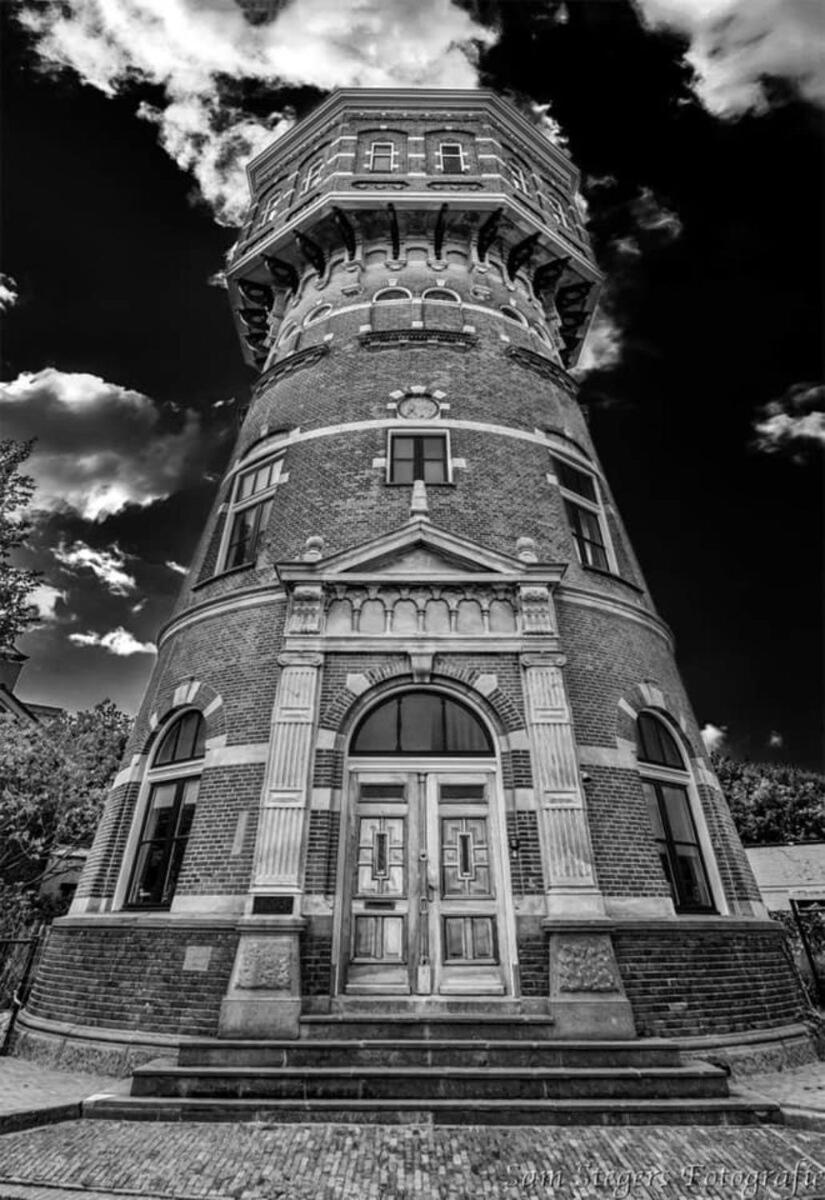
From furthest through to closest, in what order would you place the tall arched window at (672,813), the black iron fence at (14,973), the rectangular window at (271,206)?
the rectangular window at (271,206), the tall arched window at (672,813), the black iron fence at (14,973)

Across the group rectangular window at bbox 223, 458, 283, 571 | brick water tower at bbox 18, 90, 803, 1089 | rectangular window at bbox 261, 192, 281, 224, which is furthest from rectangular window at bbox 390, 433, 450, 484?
rectangular window at bbox 261, 192, 281, 224

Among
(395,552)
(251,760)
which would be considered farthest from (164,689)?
(395,552)

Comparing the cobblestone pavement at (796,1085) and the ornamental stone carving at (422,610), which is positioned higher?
the ornamental stone carving at (422,610)

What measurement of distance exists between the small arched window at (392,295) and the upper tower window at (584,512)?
6.27 m

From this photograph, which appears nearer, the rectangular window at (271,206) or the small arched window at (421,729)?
the small arched window at (421,729)

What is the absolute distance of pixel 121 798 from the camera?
10.5 meters

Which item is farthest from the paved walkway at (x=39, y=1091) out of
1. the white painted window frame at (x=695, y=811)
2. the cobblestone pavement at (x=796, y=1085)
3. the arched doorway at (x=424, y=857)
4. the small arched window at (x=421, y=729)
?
the white painted window frame at (x=695, y=811)

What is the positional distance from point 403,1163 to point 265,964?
2.95 meters

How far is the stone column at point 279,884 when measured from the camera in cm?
736

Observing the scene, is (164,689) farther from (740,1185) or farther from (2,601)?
(2,601)

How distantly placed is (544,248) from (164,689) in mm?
16280

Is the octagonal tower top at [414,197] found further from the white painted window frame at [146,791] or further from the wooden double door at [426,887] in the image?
the wooden double door at [426,887]

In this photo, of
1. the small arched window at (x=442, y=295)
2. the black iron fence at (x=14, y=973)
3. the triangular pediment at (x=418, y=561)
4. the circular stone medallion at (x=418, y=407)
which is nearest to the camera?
the black iron fence at (x=14, y=973)

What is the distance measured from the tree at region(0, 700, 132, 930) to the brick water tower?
7736 millimetres
